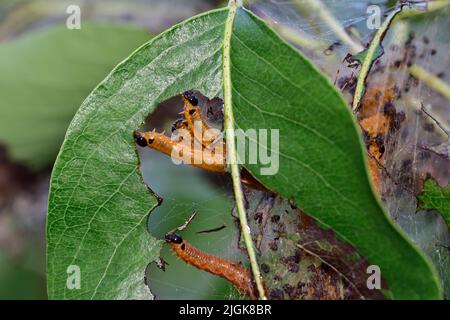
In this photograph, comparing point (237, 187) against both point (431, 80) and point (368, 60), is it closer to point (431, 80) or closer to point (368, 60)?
point (368, 60)

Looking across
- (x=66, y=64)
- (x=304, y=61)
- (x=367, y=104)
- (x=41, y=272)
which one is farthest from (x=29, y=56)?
(x=304, y=61)

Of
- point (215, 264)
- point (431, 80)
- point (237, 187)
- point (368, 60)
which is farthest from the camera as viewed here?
point (431, 80)

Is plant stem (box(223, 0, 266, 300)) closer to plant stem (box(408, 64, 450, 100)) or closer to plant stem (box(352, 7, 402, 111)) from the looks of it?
plant stem (box(352, 7, 402, 111))

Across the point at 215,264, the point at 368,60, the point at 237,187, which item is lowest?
the point at 215,264

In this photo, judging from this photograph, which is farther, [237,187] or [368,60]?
[368,60]

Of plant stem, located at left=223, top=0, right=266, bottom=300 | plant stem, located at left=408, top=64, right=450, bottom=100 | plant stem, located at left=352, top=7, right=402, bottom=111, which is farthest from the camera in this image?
plant stem, located at left=408, top=64, right=450, bottom=100

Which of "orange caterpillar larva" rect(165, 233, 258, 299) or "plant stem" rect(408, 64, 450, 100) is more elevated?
"plant stem" rect(408, 64, 450, 100)

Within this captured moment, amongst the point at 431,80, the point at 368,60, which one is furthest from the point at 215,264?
the point at 431,80

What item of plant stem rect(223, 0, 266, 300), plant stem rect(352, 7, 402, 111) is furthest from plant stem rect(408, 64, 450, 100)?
plant stem rect(223, 0, 266, 300)

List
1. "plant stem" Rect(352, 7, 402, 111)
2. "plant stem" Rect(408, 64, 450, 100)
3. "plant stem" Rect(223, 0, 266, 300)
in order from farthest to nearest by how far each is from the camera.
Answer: "plant stem" Rect(408, 64, 450, 100), "plant stem" Rect(352, 7, 402, 111), "plant stem" Rect(223, 0, 266, 300)
